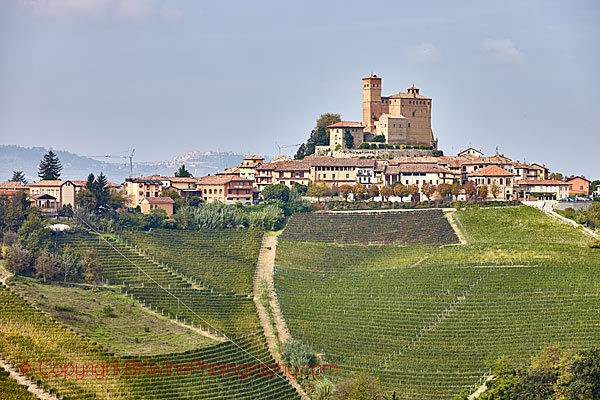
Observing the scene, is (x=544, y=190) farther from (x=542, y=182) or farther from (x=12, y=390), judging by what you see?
(x=12, y=390)

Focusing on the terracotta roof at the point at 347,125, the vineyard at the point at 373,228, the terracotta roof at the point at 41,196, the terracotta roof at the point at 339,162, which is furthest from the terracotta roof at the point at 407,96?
the terracotta roof at the point at 41,196

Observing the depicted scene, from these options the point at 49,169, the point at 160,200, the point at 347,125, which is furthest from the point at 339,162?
the point at 49,169

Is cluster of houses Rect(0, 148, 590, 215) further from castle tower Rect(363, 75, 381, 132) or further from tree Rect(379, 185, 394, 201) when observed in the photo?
castle tower Rect(363, 75, 381, 132)

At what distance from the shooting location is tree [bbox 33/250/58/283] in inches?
2264

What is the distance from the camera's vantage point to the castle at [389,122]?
92500 millimetres

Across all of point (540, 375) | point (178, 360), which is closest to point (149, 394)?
point (178, 360)

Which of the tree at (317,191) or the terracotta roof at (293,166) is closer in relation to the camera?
the tree at (317,191)

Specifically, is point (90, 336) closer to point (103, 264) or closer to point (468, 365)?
point (103, 264)

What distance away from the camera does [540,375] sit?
1743 inches

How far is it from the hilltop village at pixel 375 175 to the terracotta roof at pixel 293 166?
0.26ft

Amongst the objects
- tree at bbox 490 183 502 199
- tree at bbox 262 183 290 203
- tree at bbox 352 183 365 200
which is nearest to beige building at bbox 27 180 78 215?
tree at bbox 262 183 290 203

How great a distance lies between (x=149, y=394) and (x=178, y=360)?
172 inches

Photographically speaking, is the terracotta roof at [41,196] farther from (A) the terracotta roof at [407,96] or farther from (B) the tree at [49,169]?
(A) the terracotta roof at [407,96]

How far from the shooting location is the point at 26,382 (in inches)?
1610
